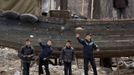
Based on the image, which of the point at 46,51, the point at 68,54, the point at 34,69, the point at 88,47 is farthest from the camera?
the point at 34,69

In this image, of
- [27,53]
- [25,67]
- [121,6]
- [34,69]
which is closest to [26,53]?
[27,53]

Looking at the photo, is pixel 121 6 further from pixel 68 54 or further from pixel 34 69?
pixel 34 69

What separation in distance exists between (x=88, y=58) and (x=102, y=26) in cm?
A: 135

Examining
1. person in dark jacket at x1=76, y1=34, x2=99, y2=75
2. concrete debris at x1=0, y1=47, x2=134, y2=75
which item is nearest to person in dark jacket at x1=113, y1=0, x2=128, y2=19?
concrete debris at x1=0, y1=47, x2=134, y2=75

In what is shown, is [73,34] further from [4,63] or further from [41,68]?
[4,63]

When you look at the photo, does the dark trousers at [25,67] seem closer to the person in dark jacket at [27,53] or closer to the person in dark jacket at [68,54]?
the person in dark jacket at [27,53]

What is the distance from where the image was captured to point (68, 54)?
12672mm

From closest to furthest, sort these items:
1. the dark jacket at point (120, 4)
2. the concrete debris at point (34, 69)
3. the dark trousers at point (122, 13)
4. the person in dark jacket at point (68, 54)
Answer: the person in dark jacket at point (68, 54) < the concrete debris at point (34, 69) < the dark jacket at point (120, 4) < the dark trousers at point (122, 13)

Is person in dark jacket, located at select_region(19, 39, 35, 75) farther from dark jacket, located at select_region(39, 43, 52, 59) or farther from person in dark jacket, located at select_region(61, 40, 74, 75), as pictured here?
person in dark jacket, located at select_region(61, 40, 74, 75)

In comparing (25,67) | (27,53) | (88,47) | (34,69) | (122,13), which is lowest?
(34,69)

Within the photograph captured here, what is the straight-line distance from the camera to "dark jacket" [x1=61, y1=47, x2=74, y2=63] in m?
12.7

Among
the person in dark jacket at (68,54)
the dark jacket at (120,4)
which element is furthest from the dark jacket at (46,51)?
the dark jacket at (120,4)

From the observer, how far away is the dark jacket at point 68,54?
12656mm

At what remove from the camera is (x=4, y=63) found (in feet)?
50.9
